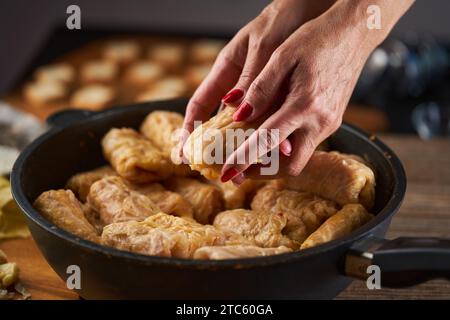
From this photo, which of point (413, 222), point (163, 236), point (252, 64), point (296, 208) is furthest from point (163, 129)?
point (413, 222)

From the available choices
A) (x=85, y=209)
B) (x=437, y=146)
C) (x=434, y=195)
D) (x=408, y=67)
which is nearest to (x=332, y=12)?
(x=85, y=209)

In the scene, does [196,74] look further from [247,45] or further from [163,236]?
[163,236]

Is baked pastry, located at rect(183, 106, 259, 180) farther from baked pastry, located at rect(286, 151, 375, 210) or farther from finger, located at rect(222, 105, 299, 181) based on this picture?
baked pastry, located at rect(286, 151, 375, 210)

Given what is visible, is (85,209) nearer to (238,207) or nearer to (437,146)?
(238,207)

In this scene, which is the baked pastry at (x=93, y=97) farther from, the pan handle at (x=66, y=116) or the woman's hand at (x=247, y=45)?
the woman's hand at (x=247, y=45)

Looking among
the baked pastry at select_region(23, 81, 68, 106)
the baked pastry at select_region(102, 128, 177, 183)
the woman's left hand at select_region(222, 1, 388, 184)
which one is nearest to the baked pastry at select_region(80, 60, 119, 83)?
the baked pastry at select_region(23, 81, 68, 106)

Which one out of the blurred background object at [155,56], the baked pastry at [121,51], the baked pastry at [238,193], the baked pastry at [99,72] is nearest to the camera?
the baked pastry at [238,193]

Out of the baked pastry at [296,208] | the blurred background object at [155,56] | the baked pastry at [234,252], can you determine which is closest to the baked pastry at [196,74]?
the blurred background object at [155,56]
